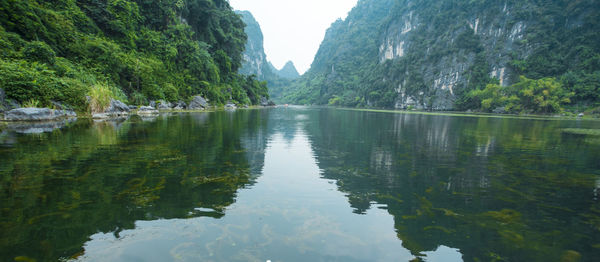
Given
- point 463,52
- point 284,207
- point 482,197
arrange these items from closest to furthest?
point 284,207
point 482,197
point 463,52

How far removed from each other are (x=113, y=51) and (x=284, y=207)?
1279 inches

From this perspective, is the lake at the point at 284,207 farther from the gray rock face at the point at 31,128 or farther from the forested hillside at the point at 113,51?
the forested hillside at the point at 113,51

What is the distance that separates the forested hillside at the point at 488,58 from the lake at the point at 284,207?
67731 mm

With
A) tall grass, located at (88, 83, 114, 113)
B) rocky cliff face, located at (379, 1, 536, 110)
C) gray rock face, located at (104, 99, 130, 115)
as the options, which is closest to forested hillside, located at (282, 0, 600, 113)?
rocky cliff face, located at (379, 1, 536, 110)

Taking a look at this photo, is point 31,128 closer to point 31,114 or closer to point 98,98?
point 31,114

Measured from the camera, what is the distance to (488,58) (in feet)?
305

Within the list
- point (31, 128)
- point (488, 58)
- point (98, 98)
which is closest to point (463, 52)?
point (488, 58)

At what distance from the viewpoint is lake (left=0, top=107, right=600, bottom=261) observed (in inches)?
135

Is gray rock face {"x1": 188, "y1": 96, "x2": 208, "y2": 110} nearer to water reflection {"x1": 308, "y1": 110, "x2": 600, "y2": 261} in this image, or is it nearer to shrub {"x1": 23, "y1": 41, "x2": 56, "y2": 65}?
shrub {"x1": 23, "y1": 41, "x2": 56, "y2": 65}

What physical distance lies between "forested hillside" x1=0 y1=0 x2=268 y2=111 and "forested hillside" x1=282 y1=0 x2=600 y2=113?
68.1 metres

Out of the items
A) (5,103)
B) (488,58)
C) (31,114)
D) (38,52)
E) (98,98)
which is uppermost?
(488,58)

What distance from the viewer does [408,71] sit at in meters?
120

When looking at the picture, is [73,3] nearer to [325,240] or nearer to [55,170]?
[55,170]

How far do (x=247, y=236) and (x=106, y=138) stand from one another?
10.4 m
